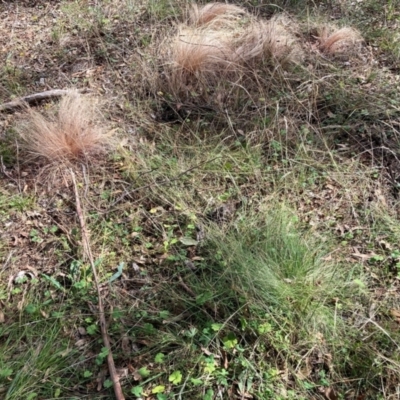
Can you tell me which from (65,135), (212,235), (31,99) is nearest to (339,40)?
(212,235)

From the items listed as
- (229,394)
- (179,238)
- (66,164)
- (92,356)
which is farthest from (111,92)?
(229,394)

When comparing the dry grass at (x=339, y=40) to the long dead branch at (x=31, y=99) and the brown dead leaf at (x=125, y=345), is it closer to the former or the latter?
the long dead branch at (x=31, y=99)

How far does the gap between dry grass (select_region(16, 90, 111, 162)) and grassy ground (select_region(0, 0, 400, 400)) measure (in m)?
0.08

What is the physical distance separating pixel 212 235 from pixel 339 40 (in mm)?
2503

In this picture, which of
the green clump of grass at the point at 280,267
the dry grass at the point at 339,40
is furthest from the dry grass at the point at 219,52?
the green clump of grass at the point at 280,267

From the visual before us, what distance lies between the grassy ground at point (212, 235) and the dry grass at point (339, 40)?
14 cm

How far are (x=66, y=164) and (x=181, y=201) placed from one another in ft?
2.92

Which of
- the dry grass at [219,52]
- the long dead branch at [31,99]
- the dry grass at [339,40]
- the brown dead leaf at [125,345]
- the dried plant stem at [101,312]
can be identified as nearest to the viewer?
the dried plant stem at [101,312]

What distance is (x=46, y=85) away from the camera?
3639 millimetres

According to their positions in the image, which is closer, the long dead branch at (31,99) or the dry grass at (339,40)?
the long dead branch at (31,99)

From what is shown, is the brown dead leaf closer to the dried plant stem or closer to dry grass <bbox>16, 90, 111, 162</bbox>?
the dried plant stem

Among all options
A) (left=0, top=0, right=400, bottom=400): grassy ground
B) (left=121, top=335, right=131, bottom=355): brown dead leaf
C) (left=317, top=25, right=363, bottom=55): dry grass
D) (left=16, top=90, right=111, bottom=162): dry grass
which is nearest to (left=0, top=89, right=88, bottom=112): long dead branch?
(left=0, top=0, right=400, bottom=400): grassy ground

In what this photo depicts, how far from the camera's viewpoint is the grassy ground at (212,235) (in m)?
1.89

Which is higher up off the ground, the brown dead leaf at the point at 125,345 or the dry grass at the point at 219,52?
the dry grass at the point at 219,52
